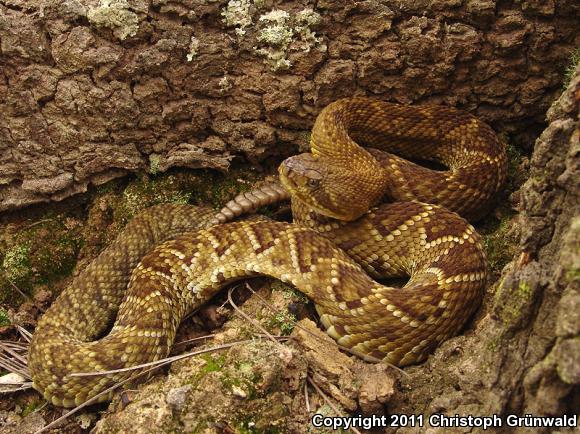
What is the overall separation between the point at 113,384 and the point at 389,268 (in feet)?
7.46

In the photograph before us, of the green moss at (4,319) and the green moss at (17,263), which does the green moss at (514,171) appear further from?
the green moss at (4,319)

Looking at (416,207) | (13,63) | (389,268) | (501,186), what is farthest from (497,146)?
→ (13,63)

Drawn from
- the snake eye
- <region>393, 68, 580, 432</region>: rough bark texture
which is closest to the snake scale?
the snake eye

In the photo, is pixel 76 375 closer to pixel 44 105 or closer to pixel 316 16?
pixel 44 105

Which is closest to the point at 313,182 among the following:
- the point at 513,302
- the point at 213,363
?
the point at 213,363

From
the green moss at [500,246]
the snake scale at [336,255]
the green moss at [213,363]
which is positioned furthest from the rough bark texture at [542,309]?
the green moss at [213,363]

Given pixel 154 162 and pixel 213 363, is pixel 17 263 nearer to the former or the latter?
pixel 154 162

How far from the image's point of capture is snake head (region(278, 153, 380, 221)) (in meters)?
4.87

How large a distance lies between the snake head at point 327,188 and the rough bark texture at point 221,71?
587 mm

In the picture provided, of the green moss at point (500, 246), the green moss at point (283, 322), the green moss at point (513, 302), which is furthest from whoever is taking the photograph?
the green moss at point (500, 246)

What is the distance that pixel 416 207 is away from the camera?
493 centimetres

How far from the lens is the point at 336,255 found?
15.7 ft

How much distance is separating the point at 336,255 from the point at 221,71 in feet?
5.85

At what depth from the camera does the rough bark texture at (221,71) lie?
191 inches
